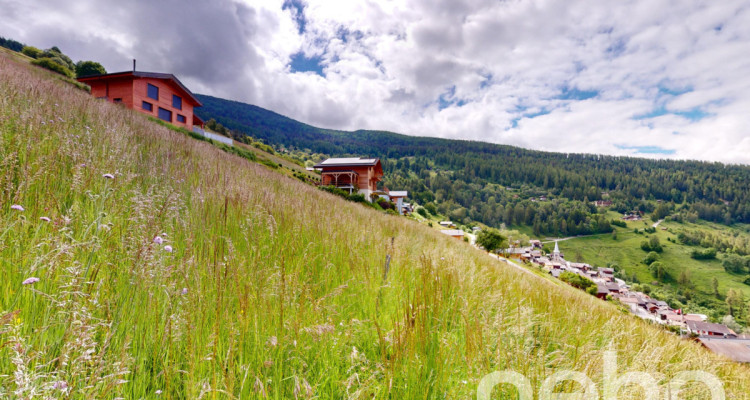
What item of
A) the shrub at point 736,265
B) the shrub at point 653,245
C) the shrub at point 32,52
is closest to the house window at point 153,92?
the shrub at point 32,52

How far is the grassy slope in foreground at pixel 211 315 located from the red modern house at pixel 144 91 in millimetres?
29772

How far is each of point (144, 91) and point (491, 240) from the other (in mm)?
44520

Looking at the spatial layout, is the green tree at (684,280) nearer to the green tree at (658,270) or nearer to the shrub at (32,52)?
the green tree at (658,270)

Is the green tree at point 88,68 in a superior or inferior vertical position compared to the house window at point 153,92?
superior

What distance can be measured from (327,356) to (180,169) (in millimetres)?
5043

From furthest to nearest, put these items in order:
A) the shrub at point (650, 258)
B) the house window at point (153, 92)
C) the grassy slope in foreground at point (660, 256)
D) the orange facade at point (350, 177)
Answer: the shrub at point (650, 258) → the grassy slope in foreground at point (660, 256) → the orange facade at point (350, 177) → the house window at point (153, 92)

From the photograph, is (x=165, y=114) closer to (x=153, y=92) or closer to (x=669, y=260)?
(x=153, y=92)

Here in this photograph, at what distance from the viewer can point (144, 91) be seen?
28281mm

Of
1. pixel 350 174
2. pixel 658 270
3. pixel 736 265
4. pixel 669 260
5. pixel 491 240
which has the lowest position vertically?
pixel 658 270

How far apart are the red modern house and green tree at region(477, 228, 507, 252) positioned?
1653 inches

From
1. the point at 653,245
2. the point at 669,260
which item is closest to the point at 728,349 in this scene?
the point at 669,260

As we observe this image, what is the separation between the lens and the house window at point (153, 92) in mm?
28816

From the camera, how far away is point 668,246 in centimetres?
13638

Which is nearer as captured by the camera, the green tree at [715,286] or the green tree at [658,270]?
the green tree at [715,286]
